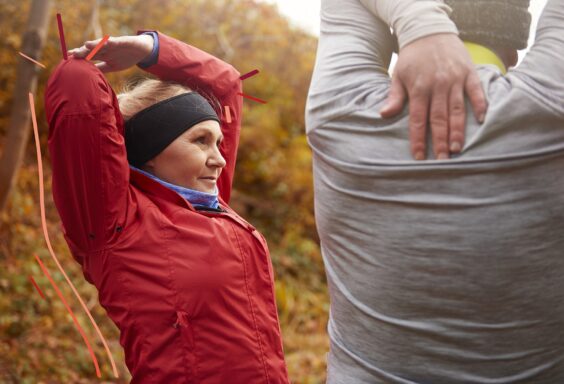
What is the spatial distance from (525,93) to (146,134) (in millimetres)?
1506

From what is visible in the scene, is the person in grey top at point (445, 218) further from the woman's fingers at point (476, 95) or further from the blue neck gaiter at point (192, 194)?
the blue neck gaiter at point (192, 194)

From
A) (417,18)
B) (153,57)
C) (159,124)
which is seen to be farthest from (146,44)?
(417,18)

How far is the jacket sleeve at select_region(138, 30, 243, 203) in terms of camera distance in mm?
2393

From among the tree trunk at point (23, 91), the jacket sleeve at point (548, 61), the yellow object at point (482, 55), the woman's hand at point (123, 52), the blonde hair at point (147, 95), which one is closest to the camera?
the jacket sleeve at point (548, 61)

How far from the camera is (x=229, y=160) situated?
2590 millimetres

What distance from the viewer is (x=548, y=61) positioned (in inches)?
42.4

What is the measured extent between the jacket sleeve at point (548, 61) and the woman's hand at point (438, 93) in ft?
0.28

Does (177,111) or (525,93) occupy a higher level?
(525,93)

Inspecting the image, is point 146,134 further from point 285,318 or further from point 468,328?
point 285,318

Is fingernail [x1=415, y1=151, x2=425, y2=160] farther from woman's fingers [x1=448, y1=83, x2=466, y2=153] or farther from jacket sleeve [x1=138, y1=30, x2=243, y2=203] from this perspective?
jacket sleeve [x1=138, y1=30, x2=243, y2=203]

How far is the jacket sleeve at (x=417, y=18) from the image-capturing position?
113 cm

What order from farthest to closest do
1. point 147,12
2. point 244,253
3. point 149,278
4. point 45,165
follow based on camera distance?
1. point 147,12
2. point 45,165
3. point 244,253
4. point 149,278

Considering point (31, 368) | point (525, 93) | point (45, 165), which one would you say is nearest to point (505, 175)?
point (525, 93)

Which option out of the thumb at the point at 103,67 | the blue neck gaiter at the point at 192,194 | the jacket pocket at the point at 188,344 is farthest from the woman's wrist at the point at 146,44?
the jacket pocket at the point at 188,344
